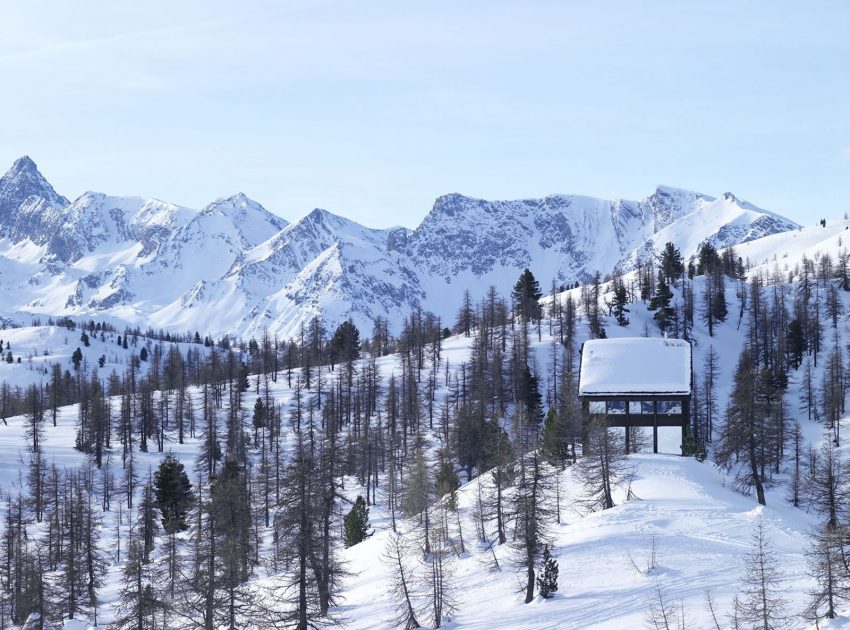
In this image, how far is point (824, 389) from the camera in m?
115

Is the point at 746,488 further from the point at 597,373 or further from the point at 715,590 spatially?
the point at 715,590

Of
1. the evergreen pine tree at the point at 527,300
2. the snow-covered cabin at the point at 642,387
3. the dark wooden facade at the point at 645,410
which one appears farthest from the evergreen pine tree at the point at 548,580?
the evergreen pine tree at the point at 527,300

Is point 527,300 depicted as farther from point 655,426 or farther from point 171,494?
point 171,494

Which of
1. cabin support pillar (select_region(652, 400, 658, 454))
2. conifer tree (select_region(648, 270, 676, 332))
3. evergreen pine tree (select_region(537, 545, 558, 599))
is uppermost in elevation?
conifer tree (select_region(648, 270, 676, 332))

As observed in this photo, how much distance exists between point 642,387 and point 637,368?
231cm

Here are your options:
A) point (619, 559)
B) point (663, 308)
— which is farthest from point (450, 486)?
point (663, 308)

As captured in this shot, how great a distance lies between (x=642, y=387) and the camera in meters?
73.9

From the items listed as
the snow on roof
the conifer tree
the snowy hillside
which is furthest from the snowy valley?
the snow on roof

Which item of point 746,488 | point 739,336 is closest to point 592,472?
point 746,488

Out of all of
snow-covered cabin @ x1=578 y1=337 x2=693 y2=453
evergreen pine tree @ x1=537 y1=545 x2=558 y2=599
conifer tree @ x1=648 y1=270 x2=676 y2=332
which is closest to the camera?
evergreen pine tree @ x1=537 y1=545 x2=558 y2=599

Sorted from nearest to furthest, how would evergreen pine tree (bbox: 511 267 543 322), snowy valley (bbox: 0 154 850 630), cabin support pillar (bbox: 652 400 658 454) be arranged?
snowy valley (bbox: 0 154 850 630) → cabin support pillar (bbox: 652 400 658 454) → evergreen pine tree (bbox: 511 267 543 322)

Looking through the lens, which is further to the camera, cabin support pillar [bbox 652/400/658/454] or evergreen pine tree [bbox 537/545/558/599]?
cabin support pillar [bbox 652/400/658/454]

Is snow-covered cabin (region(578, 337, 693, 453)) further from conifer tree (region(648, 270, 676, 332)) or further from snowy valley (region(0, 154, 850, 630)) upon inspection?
conifer tree (region(648, 270, 676, 332))

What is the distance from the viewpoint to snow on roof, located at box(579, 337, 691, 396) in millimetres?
74000
